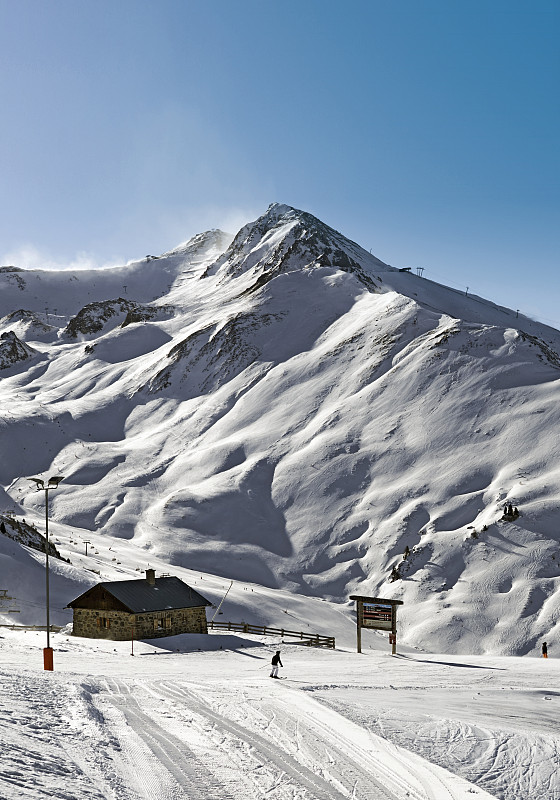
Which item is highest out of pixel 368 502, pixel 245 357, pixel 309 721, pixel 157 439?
pixel 245 357

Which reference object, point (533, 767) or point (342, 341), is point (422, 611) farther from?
point (342, 341)

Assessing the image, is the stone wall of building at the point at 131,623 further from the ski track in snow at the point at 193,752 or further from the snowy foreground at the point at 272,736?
the ski track in snow at the point at 193,752

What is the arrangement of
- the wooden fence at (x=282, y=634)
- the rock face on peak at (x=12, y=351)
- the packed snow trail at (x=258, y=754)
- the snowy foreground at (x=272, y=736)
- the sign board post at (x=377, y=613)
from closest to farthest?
the snowy foreground at (x=272, y=736) → the packed snow trail at (x=258, y=754) → the sign board post at (x=377, y=613) → the wooden fence at (x=282, y=634) → the rock face on peak at (x=12, y=351)

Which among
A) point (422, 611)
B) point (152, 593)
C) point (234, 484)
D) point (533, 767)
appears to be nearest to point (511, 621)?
point (422, 611)

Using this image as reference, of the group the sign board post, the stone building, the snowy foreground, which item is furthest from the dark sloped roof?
the snowy foreground

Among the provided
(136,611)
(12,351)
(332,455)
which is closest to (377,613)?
(136,611)

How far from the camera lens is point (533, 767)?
19578 mm

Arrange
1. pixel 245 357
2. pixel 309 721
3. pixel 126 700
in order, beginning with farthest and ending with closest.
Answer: pixel 245 357
pixel 126 700
pixel 309 721

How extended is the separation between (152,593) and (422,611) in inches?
1184

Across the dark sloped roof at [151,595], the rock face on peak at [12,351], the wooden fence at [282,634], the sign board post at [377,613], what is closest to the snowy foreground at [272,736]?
the sign board post at [377,613]

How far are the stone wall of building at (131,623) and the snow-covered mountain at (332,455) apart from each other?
2401cm

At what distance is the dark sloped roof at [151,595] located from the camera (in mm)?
48753

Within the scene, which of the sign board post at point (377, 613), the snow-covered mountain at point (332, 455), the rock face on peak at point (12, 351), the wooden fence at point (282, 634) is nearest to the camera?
the sign board post at point (377, 613)

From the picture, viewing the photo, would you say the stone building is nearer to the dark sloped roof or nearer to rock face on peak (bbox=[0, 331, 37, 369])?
the dark sloped roof
